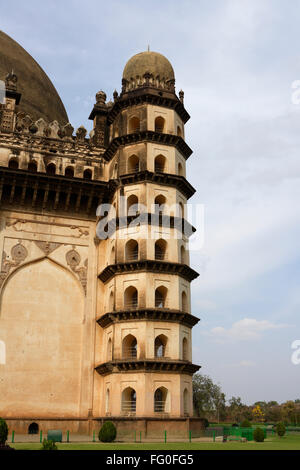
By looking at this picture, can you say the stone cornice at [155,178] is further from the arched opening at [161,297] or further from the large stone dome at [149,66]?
the large stone dome at [149,66]

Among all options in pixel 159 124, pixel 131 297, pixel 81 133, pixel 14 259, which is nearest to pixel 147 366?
pixel 131 297

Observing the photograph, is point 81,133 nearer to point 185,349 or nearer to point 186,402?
point 185,349

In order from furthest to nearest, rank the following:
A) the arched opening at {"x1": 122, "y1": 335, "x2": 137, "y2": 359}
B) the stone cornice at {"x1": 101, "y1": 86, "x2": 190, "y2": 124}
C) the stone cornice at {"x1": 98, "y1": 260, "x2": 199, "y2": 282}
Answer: the stone cornice at {"x1": 101, "y1": 86, "x2": 190, "y2": 124} < the stone cornice at {"x1": 98, "y1": 260, "x2": 199, "y2": 282} < the arched opening at {"x1": 122, "y1": 335, "x2": 137, "y2": 359}

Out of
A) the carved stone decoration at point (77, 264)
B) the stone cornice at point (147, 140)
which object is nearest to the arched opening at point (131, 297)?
the carved stone decoration at point (77, 264)

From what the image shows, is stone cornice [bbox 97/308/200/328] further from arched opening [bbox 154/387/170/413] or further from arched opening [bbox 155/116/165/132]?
arched opening [bbox 155/116/165/132]

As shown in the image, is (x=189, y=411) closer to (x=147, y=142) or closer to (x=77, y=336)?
(x=77, y=336)

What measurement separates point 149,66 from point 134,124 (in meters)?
3.59

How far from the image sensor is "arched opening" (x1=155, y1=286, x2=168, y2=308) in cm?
2391

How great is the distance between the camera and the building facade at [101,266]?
22.5 m

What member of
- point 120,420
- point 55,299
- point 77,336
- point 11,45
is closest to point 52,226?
point 55,299

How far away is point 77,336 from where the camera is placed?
80.8 ft

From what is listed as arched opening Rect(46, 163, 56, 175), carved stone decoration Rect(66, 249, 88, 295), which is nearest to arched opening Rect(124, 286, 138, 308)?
carved stone decoration Rect(66, 249, 88, 295)

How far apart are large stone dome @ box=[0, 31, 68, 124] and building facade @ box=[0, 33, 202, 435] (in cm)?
395

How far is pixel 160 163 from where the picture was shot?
2670 cm
